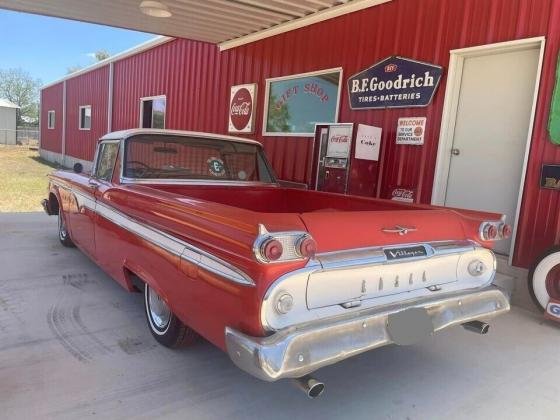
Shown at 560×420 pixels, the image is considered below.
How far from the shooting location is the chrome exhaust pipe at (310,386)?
2.04 m

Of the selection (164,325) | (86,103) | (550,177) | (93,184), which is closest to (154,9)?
(93,184)

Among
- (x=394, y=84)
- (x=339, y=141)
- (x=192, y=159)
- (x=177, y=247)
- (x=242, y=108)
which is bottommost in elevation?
(x=177, y=247)

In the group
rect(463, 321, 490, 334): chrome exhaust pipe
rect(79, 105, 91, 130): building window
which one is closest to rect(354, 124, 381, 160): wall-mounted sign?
rect(463, 321, 490, 334): chrome exhaust pipe

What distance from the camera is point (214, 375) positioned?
2750 millimetres

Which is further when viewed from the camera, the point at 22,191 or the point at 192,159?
the point at 22,191

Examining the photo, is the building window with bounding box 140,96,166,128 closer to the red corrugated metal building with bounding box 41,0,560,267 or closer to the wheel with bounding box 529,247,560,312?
the red corrugated metal building with bounding box 41,0,560,267

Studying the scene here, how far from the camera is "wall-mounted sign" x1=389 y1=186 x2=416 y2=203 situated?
5641 mm

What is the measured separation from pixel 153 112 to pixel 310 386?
444 inches

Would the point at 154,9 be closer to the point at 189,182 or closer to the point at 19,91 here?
the point at 189,182

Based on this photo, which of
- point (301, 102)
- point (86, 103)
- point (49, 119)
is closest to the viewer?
point (301, 102)

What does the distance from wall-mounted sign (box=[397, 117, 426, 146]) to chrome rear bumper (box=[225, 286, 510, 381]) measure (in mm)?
3446

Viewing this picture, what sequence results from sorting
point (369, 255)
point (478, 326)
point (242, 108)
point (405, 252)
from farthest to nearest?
1. point (242, 108)
2. point (478, 326)
3. point (405, 252)
4. point (369, 255)

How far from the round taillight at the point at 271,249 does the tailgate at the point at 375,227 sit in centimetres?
24

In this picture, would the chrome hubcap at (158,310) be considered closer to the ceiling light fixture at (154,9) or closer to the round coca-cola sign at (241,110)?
the ceiling light fixture at (154,9)
